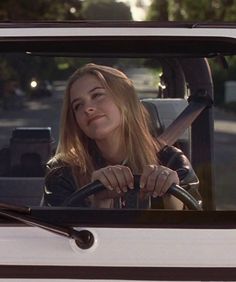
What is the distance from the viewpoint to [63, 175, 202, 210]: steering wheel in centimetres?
265

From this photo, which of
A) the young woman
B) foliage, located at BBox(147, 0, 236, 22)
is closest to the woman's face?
the young woman

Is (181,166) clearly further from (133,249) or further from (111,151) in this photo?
(133,249)

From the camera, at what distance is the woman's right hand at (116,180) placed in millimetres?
2697

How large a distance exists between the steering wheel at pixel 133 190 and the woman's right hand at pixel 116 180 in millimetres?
17

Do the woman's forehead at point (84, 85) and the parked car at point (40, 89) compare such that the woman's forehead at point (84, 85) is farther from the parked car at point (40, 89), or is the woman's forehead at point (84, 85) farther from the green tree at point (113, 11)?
the green tree at point (113, 11)

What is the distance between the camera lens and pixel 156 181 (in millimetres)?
2703

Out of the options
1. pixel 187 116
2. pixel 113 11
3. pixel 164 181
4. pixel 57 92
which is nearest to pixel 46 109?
pixel 57 92

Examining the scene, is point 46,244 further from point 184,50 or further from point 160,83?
point 160,83

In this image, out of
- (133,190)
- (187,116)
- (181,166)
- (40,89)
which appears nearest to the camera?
(133,190)

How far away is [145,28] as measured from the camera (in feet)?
9.01

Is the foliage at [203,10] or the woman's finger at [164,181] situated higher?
the foliage at [203,10]

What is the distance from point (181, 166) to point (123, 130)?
9.2 inches

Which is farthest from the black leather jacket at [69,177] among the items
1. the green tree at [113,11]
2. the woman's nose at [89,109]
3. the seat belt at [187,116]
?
the green tree at [113,11]

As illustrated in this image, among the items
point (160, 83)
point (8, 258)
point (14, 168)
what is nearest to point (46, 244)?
point (8, 258)
